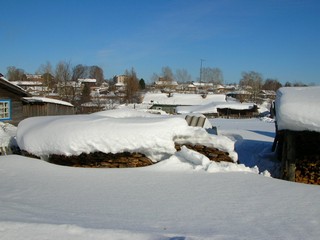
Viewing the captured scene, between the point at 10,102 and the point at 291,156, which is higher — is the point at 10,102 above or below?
above

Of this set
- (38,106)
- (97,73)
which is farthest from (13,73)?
(38,106)

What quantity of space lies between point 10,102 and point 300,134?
19.5m

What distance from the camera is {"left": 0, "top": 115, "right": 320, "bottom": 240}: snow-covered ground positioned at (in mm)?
4031

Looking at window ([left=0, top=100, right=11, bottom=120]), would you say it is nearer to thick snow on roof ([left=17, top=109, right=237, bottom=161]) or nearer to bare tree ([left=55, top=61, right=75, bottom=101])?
thick snow on roof ([left=17, top=109, right=237, bottom=161])

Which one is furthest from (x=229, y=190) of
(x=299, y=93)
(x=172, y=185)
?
(x=299, y=93)

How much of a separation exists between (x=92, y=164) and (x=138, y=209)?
367 cm

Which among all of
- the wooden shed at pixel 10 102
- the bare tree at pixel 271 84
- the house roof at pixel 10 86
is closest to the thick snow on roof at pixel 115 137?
the house roof at pixel 10 86

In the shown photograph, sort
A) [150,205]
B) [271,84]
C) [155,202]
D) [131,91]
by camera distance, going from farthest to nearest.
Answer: [271,84]
[131,91]
[155,202]
[150,205]

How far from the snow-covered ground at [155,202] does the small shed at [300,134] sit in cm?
135

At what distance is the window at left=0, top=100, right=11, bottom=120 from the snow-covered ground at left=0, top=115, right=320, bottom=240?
47.1 ft

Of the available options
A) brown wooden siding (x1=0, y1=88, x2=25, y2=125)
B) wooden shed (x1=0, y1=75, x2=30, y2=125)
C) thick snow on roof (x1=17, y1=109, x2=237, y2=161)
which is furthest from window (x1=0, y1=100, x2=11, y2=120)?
thick snow on roof (x1=17, y1=109, x2=237, y2=161)

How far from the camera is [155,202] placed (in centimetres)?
543

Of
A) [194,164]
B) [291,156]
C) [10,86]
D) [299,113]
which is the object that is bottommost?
[194,164]

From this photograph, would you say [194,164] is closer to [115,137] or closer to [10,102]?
[115,137]
